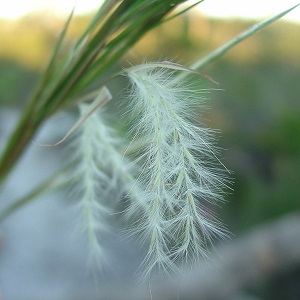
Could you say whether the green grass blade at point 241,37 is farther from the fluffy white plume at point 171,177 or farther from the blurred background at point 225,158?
the blurred background at point 225,158

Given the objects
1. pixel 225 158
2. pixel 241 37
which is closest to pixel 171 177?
pixel 241 37

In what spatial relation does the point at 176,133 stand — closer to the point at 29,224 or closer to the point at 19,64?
the point at 29,224

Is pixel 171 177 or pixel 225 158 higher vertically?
pixel 225 158

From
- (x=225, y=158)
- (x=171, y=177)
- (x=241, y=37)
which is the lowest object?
(x=171, y=177)

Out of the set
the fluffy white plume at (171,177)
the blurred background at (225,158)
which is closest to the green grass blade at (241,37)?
the fluffy white plume at (171,177)

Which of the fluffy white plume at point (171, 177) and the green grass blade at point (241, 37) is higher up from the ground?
the green grass blade at point (241, 37)

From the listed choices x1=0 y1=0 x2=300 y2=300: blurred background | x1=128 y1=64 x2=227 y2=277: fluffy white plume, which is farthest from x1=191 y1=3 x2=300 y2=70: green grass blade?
x1=0 y1=0 x2=300 y2=300: blurred background

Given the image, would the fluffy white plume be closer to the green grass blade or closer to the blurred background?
the green grass blade

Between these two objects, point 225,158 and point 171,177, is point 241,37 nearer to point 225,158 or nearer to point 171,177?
point 171,177
